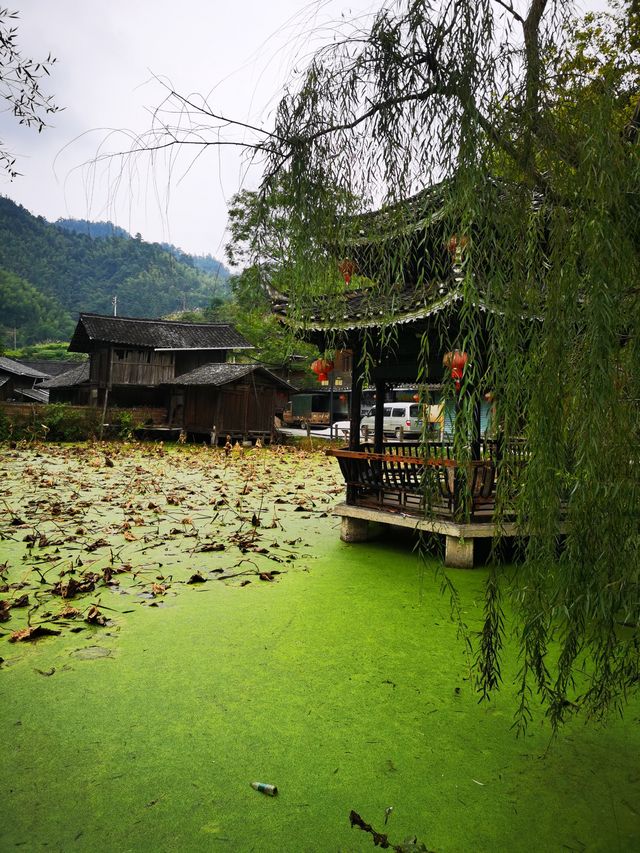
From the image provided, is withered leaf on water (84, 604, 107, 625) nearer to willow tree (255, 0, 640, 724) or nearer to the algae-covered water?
the algae-covered water

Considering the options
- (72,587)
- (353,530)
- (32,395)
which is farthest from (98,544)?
(32,395)

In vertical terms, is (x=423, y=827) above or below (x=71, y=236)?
below

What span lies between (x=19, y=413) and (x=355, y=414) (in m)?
12.8

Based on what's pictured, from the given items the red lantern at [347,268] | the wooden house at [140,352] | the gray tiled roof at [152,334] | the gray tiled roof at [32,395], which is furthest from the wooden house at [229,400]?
the red lantern at [347,268]

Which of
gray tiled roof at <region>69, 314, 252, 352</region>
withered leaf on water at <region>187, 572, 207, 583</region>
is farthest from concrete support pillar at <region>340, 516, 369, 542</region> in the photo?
gray tiled roof at <region>69, 314, 252, 352</region>

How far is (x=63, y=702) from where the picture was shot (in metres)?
2.23

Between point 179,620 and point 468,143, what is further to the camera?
point 179,620

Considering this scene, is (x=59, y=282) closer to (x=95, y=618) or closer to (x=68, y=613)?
(x=68, y=613)

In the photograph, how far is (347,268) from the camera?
5.94 feet

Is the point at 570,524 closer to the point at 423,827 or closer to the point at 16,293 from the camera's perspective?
the point at 423,827

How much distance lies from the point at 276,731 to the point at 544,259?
6.27ft

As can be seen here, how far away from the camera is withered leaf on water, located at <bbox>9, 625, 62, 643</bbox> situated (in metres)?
2.78

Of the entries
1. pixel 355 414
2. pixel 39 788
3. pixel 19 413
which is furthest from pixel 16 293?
pixel 39 788

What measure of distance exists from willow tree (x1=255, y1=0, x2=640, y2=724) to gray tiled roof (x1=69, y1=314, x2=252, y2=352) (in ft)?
61.2
